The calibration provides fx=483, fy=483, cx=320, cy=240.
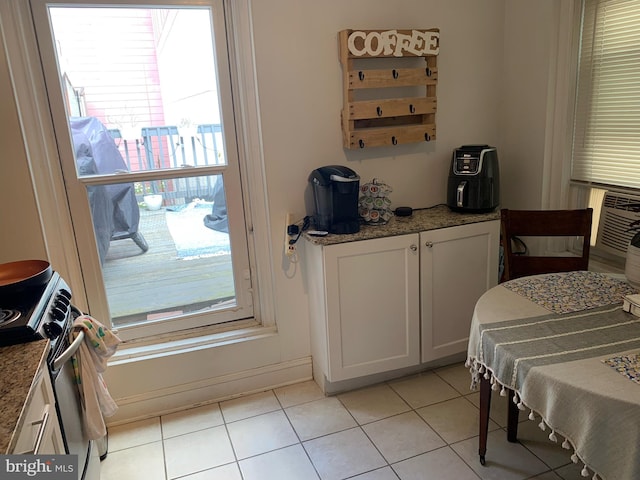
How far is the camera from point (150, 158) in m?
2.37

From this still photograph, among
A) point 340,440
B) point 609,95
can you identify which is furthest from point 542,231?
point 340,440

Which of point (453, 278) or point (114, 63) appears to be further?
point (453, 278)

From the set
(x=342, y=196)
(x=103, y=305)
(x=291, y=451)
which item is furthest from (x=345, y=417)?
(x=103, y=305)

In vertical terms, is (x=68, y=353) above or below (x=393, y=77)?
below

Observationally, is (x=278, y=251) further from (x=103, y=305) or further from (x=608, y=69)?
(x=608, y=69)

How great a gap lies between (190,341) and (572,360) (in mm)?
1844

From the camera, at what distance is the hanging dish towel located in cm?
180

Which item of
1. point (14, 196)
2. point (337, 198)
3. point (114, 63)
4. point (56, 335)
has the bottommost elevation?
point (56, 335)

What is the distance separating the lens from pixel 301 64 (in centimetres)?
239

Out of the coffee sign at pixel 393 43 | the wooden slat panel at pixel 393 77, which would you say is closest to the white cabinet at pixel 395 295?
the wooden slat panel at pixel 393 77

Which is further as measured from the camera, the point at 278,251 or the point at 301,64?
the point at 278,251

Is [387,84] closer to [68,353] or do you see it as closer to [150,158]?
[150,158]

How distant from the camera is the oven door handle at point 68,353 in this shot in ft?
4.98

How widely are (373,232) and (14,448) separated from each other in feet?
5.57
